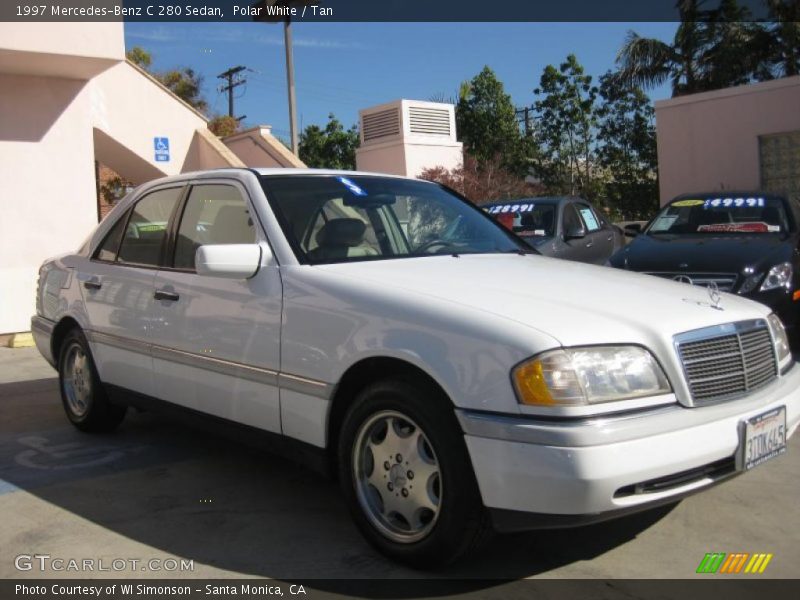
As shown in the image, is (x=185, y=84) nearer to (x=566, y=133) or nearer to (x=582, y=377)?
(x=566, y=133)

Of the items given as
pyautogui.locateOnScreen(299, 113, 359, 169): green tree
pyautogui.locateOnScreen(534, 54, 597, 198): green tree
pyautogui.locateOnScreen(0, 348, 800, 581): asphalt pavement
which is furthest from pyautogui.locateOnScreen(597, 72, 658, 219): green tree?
pyautogui.locateOnScreen(0, 348, 800, 581): asphalt pavement

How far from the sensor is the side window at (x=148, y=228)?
15.8 feet

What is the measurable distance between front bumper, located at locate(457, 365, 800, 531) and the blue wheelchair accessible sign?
44.9ft

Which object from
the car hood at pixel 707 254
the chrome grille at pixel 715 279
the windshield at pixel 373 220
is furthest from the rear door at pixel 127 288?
the car hood at pixel 707 254

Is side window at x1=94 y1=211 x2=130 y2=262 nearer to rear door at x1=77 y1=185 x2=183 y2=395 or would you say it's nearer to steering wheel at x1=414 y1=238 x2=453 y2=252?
rear door at x1=77 y1=185 x2=183 y2=395

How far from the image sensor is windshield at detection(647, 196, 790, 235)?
8016 millimetres

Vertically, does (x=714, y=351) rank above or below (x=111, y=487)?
above

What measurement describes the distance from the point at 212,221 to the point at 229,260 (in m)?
0.81

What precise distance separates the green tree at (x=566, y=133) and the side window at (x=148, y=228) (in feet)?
61.8

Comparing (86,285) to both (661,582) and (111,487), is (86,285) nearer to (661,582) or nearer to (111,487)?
(111,487)

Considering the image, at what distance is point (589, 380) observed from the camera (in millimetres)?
2928

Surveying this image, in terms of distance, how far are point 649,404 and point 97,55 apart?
29.3ft

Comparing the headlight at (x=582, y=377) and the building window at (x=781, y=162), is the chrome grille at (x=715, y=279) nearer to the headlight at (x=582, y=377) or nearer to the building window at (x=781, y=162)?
the headlight at (x=582, y=377)

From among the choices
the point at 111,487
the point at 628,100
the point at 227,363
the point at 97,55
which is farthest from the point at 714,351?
the point at 628,100
